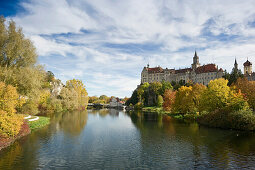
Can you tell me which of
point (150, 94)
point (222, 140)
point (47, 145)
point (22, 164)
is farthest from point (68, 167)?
point (150, 94)

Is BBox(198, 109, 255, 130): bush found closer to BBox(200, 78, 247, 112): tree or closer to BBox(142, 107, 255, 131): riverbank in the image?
BBox(142, 107, 255, 131): riverbank

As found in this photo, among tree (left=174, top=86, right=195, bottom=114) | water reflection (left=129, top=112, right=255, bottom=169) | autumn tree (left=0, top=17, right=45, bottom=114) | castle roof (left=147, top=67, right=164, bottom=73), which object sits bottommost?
water reflection (left=129, top=112, right=255, bottom=169)

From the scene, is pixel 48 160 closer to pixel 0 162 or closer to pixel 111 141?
pixel 0 162

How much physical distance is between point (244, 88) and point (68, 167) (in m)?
43.1

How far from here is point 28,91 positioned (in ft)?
112

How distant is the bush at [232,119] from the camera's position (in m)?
33.3

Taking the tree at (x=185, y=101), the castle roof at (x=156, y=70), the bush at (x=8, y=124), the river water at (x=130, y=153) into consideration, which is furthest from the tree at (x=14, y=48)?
the castle roof at (x=156, y=70)

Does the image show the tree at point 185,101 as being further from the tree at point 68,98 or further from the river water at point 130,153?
the tree at point 68,98

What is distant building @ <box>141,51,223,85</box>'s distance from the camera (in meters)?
122

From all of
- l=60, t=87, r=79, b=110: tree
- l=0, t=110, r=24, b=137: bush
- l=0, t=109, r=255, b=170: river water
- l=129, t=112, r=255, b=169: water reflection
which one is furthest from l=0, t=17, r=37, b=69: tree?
l=60, t=87, r=79, b=110: tree

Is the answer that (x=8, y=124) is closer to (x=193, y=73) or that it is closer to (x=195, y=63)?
(x=193, y=73)

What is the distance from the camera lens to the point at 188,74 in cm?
13475

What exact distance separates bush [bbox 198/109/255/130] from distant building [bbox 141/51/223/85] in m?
85.7

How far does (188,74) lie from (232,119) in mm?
103221
